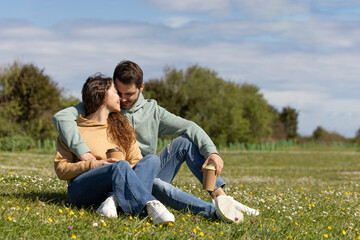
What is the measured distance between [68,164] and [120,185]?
763 millimetres

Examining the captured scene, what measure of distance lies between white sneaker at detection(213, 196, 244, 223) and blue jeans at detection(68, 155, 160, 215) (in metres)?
0.80

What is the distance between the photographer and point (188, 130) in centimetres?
604

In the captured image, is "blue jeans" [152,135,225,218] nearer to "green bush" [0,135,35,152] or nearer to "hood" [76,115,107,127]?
"hood" [76,115,107,127]

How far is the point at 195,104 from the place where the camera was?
60.1 m

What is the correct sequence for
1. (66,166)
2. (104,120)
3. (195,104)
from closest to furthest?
(66,166) < (104,120) < (195,104)

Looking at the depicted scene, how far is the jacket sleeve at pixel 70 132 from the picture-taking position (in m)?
5.35

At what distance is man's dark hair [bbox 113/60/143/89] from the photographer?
5973 millimetres

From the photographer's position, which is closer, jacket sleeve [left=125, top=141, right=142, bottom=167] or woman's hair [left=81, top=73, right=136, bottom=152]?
woman's hair [left=81, top=73, right=136, bottom=152]

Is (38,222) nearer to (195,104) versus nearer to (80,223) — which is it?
(80,223)

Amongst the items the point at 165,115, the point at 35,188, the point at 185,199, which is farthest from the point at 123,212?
the point at 35,188

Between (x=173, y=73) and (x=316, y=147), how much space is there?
2306 cm

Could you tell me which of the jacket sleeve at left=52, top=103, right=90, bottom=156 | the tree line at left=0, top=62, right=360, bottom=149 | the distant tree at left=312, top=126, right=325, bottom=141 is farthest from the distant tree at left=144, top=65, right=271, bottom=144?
the jacket sleeve at left=52, top=103, right=90, bottom=156

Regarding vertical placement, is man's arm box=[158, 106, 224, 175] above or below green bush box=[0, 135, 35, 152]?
above

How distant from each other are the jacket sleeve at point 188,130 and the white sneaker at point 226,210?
0.66 metres
